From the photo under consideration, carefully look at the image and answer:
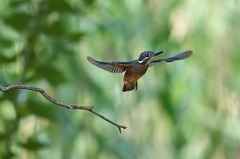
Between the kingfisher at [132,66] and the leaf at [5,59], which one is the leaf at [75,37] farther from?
the kingfisher at [132,66]

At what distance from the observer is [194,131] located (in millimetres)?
A: 1949

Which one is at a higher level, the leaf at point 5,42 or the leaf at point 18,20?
the leaf at point 18,20

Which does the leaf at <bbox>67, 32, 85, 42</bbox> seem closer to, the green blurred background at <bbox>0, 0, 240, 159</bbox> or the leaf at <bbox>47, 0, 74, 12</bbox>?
the leaf at <bbox>47, 0, 74, 12</bbox>

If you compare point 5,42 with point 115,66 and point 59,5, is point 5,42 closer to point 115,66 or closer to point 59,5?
point 59,5

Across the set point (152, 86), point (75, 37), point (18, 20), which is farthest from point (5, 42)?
point (152, 86)

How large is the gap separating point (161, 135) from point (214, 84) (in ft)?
0.97

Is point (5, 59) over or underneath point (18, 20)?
underneath

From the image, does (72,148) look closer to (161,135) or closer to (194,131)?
(161,135)

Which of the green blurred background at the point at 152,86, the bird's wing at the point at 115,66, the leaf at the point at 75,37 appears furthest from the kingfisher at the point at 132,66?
the green blurred background at the point at 152,86

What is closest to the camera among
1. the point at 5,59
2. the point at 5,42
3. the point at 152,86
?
the point at 5,59

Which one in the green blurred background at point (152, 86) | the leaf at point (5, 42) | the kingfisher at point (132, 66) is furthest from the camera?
the green blurred background at point (152, 86)

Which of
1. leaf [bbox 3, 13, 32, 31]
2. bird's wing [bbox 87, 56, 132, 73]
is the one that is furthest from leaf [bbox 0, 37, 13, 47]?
bird's wing [bbox 87, 56, 132, 73]

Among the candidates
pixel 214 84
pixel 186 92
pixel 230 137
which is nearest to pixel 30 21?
pixel 186 92

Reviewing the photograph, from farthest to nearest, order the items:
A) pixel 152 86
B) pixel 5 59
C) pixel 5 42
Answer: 1. pixel 152 86
2. pixel 5 42
3. pixel 5 59
